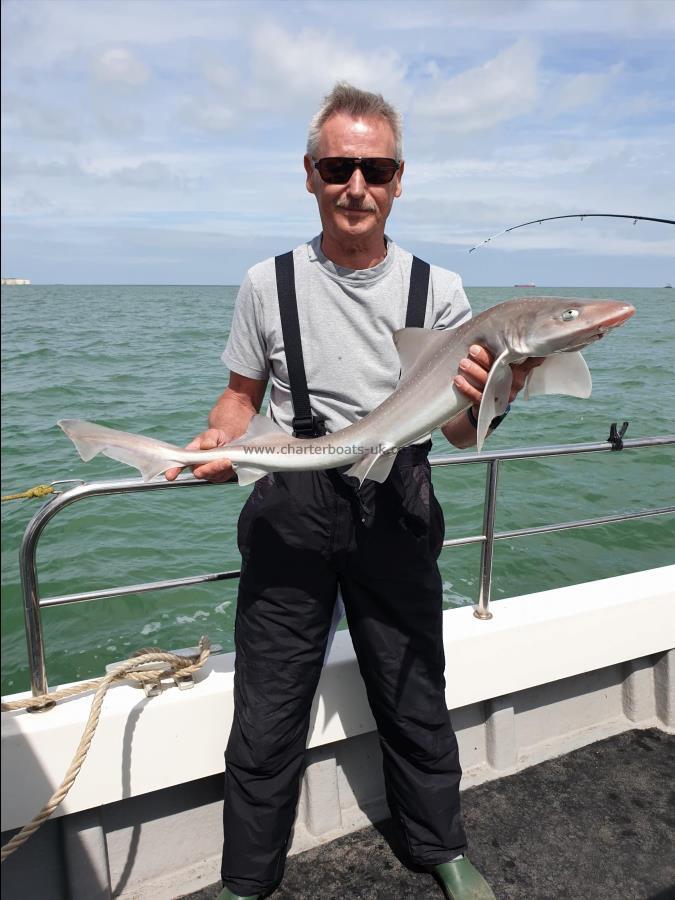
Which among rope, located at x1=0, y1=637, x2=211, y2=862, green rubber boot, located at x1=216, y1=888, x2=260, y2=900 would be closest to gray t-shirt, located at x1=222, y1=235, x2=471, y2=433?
rope, located at x1=0, y1=637, x2=211, y2=862

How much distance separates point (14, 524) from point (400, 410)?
29.0 ft

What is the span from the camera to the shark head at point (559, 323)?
1.79 meters

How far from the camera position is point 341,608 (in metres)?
2.68

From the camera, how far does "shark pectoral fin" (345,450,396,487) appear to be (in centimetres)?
208

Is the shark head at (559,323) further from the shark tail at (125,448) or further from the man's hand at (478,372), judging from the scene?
the shark tail at (125,448)

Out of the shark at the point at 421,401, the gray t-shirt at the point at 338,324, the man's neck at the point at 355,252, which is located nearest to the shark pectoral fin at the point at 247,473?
the shark at the point at 421,401

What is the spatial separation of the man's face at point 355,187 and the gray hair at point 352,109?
22mm

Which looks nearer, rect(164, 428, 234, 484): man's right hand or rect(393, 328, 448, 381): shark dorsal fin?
rect(393, 328, 448, 381): shark dorsal fin

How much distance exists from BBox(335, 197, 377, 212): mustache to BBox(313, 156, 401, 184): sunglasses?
59mm

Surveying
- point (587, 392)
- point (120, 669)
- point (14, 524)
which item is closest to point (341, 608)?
point (120, 669)

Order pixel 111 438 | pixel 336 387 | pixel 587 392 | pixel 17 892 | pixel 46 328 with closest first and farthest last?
pixel 587 392 → pixel 111 438 → pixel 336 387 → pixel 17 892 → pixel 46 328

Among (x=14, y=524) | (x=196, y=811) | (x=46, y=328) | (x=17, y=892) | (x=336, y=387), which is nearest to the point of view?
(x=336, y=387)

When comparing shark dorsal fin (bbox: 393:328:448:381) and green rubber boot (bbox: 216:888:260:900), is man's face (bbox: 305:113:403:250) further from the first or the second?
green rubber boot (bbox: 216:888:260:900)

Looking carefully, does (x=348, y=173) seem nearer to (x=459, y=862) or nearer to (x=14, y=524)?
(x=459, y=862)
